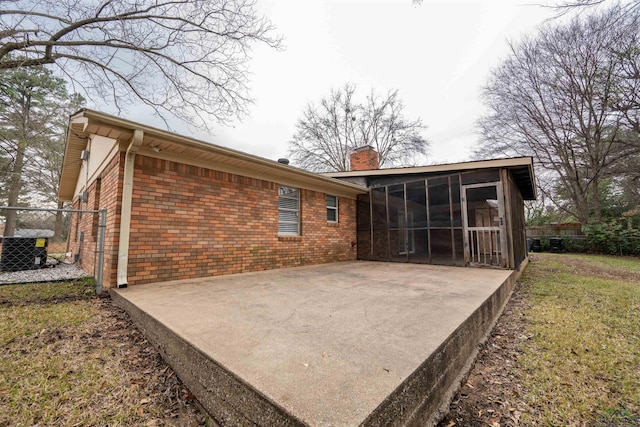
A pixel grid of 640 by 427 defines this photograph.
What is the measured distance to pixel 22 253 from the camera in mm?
6352

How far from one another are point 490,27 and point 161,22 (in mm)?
7607

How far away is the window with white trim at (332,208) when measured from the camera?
8.09 metres

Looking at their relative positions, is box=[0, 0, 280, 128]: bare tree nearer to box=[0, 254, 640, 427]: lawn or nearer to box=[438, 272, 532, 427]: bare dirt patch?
box=[0, 254, 640, 427]: lawn

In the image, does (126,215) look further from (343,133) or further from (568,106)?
(568,106)

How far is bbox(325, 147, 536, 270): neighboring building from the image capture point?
6699 mm

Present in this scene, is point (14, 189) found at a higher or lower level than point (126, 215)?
higher

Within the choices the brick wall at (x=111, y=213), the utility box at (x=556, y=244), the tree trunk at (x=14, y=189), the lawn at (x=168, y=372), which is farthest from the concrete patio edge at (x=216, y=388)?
the utility box at (x=556, y=244)

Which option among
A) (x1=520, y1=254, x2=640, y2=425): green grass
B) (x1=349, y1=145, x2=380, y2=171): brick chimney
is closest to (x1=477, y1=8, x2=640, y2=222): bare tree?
(x1=349, y1=145, x2=380, y2=171): brick chimney

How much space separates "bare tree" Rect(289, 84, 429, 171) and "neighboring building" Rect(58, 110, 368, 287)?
441 inches

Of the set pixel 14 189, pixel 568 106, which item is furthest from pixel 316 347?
pixel 568 106

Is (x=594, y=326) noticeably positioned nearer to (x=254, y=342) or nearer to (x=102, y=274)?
(x=254, y=342)

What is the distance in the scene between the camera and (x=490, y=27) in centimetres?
519

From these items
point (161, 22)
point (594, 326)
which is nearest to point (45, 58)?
point (161, 22)

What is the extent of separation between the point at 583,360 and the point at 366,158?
8357mm
